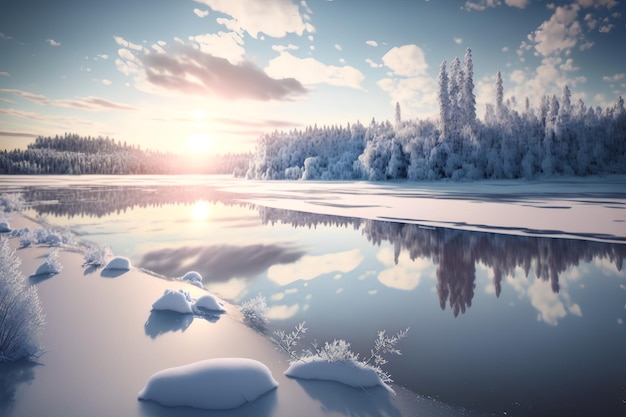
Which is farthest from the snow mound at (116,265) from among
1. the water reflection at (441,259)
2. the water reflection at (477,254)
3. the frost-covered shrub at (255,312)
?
the water reflection at (477,254)

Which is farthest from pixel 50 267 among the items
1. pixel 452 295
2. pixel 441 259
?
pixel 441 259

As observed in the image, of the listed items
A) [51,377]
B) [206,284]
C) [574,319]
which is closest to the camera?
[51,377]

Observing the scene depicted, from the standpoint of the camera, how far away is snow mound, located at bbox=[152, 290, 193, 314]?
22.0 ft

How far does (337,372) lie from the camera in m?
4.49

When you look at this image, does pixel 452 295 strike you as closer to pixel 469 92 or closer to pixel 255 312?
pixel 255 312

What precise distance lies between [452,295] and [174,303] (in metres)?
6.29

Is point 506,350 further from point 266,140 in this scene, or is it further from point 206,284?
point 266,140

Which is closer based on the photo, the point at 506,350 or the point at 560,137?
the point at 506,350

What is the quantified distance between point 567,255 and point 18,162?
21386 cm

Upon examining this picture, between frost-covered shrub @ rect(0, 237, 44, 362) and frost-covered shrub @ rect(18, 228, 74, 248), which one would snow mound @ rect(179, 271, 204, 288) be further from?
frost-covered shrub @ rect(18, 228, 74, 248)

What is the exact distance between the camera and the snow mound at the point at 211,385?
3816 mm

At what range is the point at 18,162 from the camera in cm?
16250

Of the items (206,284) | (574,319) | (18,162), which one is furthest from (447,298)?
(18,162)

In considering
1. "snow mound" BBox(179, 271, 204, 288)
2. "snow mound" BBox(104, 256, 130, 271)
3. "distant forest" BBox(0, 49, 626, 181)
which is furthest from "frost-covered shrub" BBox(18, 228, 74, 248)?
"distant forest" BBox(0, 49, 626, 181)
